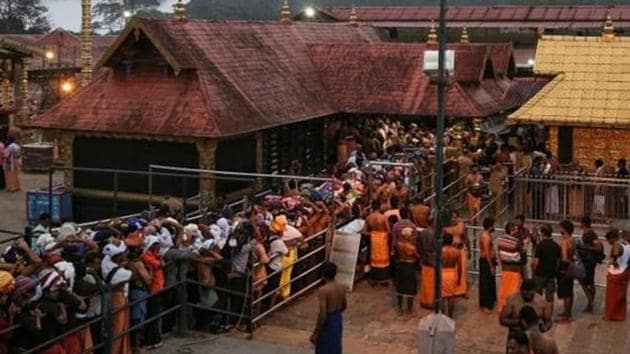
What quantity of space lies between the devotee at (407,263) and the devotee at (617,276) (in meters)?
2.81

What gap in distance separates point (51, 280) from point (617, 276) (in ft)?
26.2

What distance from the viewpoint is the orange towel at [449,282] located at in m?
13.1

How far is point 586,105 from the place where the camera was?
20.2m

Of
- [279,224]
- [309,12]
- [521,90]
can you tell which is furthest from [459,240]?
[309,12]

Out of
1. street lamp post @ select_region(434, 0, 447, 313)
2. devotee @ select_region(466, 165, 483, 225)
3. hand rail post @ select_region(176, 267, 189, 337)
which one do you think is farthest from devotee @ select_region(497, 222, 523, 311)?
devotee @ select_region(466, 165, 483, 225)

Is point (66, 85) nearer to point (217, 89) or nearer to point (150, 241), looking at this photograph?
point (217, 89)

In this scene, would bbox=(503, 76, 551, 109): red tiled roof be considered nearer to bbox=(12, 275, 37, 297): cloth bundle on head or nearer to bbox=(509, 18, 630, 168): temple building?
bbox=(509, 18, 630, 168): temple building

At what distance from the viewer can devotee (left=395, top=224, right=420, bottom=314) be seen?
13.8 m

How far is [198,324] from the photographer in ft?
42.0

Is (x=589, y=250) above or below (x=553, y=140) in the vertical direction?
below

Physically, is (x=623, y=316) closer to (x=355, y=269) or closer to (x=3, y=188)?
(x=355, y=269)

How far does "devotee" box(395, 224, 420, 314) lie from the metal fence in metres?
5.46

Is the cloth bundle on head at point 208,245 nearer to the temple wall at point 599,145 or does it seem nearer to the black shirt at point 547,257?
the black shirt at point 547,257

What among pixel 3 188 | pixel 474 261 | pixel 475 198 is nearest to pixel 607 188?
pixel 475 198
